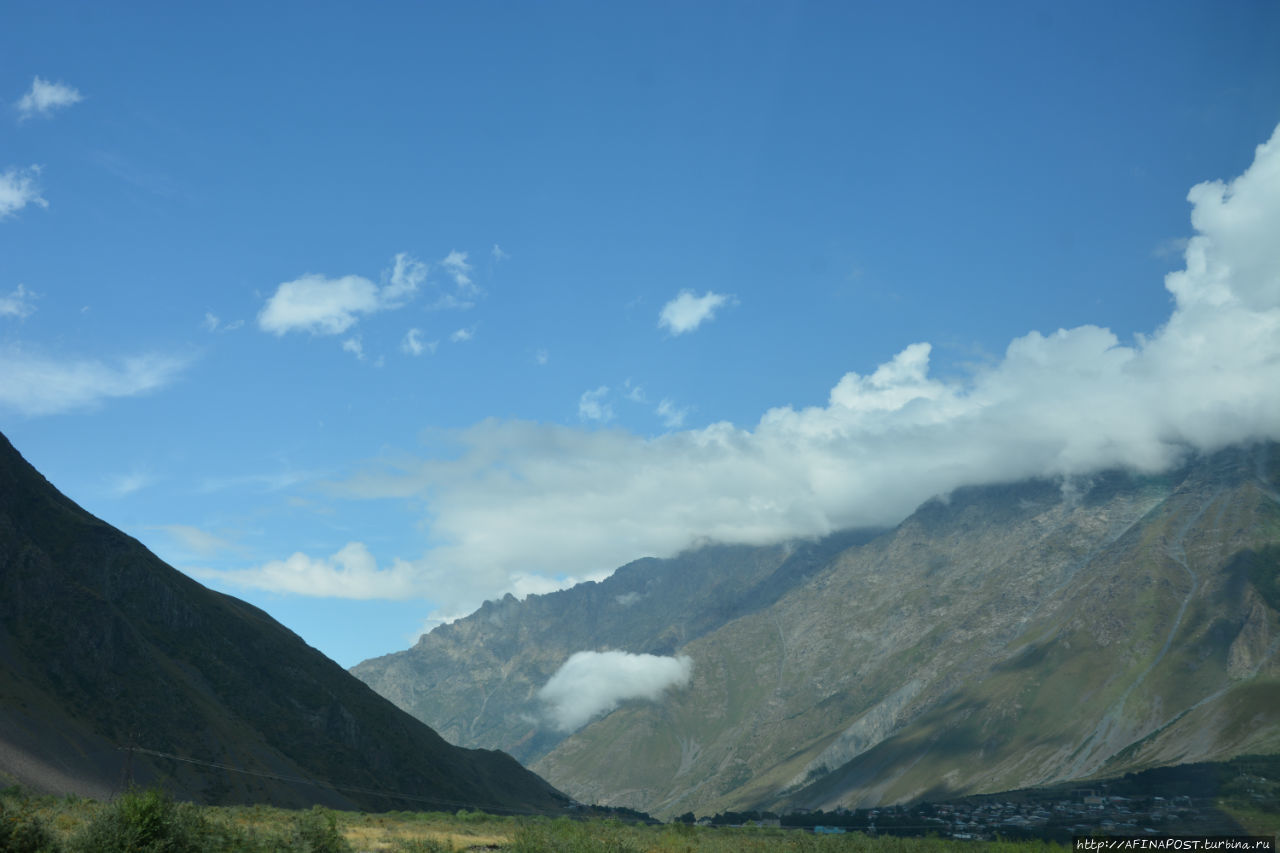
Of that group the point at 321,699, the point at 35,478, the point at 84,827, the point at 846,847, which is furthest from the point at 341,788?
the point at 84,827

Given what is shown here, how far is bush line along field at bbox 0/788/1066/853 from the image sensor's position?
1464 inches

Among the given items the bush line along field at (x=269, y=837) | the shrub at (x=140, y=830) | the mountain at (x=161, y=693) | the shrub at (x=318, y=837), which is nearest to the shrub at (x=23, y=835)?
the bush line along field at (x=269, y=837)

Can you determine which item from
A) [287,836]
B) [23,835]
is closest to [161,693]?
[287,836]

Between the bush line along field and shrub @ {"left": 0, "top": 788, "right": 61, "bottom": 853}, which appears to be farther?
the bush line along field

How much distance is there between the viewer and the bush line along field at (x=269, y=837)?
3719 cm

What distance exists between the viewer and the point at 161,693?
13012 cm

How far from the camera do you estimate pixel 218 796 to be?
115 metres

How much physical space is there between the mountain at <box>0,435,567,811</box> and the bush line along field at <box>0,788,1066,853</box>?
4551 centimetres

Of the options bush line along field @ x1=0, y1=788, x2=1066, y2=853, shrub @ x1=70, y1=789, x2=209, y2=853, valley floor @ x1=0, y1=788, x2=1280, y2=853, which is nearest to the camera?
shrub @ x1=70, y1=789, x2=209, y2=853

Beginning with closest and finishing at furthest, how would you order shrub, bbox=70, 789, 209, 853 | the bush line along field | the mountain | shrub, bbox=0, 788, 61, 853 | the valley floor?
shrub, bbox=70, 789, 209, 853 → shrub, bbox=0, 788, 61, 853 → the bush line along field → the valley floor → the mountain

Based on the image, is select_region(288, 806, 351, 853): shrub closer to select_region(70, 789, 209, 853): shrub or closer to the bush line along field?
the bush line along field

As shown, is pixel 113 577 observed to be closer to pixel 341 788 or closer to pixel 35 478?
pixel 35 478

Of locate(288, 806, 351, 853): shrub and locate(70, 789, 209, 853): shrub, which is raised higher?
locate(70, 789, 209, 853): shrub

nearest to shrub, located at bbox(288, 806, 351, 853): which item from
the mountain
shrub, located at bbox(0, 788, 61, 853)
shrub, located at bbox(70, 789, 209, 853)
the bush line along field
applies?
the bush line along field
